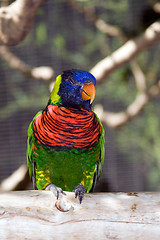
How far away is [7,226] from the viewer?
0.93m

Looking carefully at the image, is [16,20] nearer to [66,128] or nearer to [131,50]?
[66,128]

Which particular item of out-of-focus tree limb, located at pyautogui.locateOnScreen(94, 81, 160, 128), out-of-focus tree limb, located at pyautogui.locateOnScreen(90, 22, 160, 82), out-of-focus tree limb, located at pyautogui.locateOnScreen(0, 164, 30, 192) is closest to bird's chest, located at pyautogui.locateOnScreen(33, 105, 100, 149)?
out-of-focus tree limb, located at pyautogui.locateOnScreen(90, 22, 160, 82)

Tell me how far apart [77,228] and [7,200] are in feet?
0.79

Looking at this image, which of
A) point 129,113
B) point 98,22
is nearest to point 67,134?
point 129,113

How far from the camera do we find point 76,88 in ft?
4.33

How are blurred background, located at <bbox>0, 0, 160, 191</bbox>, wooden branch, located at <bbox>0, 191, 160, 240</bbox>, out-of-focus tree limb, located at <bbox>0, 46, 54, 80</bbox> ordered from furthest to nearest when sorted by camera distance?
blurred background, located at <bbox>0, 0, 160, 191</bbox> → out-of-focus tree limb, located at <bbox>0, 46, 54, 80</bbox> → wooden branch, located at <bbox>0, 191, 160, 240</bbox>

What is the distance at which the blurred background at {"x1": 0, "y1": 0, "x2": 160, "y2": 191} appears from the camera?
262cm

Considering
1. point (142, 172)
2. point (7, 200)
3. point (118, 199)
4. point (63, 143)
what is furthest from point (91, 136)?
point (142, 172)

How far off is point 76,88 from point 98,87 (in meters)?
1.44

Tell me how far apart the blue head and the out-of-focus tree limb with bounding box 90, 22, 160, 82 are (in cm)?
60

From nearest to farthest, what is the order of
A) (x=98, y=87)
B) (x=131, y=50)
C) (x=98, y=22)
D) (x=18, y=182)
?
1. (x=131, y=50)
2. (x=18, y=182)
3. (x=98, y=22)
4. (x=98, y=87)

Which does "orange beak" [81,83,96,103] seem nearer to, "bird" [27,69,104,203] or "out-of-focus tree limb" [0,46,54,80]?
"bird" [27,69,104,203]

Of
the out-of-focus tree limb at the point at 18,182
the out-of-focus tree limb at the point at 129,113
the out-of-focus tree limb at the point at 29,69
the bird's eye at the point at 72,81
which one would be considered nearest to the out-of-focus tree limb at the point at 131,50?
the out-of-focus tree limb at the point at 29,69

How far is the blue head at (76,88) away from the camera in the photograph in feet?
4.30
